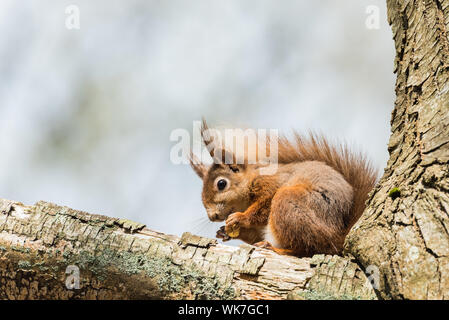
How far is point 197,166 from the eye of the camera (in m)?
4.09

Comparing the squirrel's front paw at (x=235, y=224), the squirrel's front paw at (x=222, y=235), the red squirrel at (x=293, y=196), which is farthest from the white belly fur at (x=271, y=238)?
the squirrel's front paw at (x=222, y=235)

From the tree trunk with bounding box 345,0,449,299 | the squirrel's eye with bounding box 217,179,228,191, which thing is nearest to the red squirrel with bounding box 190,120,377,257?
the squirrel's eye with bounding box 217,179,228,191

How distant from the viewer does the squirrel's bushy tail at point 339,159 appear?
2965 millimetres

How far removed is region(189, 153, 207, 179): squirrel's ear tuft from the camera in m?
4.04

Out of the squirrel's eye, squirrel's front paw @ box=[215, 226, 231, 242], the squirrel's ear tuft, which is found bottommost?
squirrel's front paw @ box=[215, 226, 231, 242]

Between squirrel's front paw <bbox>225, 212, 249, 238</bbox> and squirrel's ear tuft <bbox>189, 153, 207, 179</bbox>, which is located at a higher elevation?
squirrel's ear tuft <bbox>189, 153, 207, 179</bbox>

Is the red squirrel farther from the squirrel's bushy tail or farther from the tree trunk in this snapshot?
the tree trunk

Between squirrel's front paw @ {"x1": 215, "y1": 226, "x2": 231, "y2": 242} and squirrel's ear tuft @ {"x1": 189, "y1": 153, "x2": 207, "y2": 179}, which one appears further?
squirrel's ear tuft @ {"x1": 189, "y1": 153, "x2": 207, "y2": 179}

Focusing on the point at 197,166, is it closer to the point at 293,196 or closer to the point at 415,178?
the point at 293,196

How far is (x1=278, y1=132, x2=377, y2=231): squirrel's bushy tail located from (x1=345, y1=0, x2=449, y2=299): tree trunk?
35.3 inches

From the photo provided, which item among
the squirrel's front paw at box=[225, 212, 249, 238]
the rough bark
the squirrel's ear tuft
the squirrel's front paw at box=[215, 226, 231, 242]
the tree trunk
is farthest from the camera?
the squirrel's ear tuft

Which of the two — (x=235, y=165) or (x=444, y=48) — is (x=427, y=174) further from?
(x=235, y=165)

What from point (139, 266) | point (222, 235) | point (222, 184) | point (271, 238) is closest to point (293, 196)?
point (271, 238)
